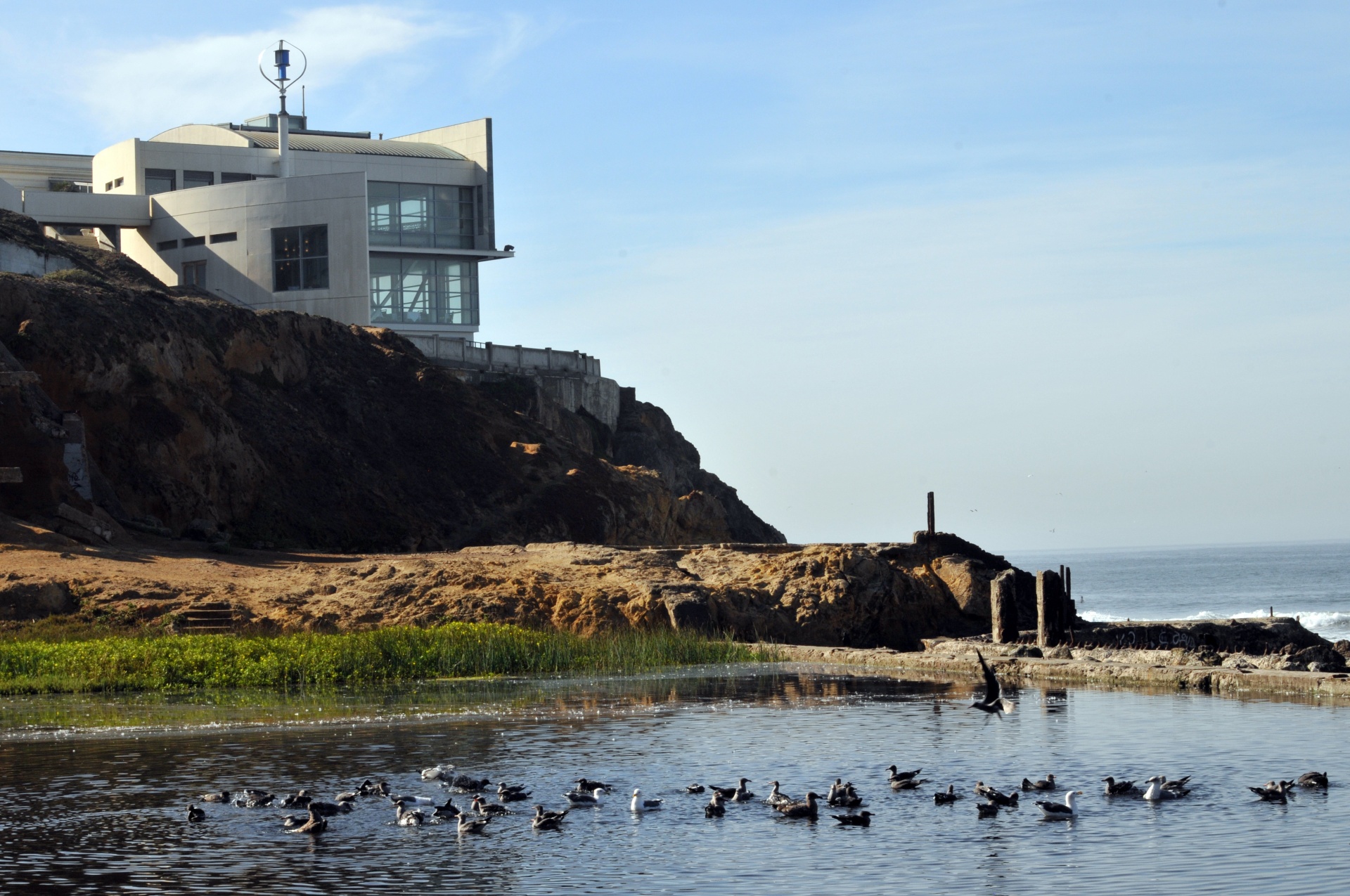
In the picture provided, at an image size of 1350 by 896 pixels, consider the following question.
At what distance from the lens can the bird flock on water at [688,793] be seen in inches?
641

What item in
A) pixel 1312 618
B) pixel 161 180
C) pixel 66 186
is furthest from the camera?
pixel 1312 618

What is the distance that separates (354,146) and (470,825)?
70.7 metres

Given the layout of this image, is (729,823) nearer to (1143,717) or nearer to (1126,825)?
(1126,825)

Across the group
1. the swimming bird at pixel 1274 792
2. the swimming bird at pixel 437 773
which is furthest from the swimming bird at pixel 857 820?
the swimming bird at pixel 437 773

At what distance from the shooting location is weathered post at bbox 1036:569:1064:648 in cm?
3512

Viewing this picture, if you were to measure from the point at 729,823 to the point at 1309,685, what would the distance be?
558 inches

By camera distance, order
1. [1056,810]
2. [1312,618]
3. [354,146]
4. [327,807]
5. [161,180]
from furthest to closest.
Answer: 1. [1312,618]
2. [354,146]
3. [161,180]
4. [327,807]
5. [1056,810]

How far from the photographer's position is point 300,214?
72125mm

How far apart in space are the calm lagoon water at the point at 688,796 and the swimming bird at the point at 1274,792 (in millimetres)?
155

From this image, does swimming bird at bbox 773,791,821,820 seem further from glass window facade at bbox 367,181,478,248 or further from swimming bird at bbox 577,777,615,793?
glass window facade at bbox 367,181,478,248

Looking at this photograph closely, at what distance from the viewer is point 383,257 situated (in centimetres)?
Answer: 7888

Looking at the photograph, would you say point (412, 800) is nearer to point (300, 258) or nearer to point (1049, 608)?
point (1049, 608)

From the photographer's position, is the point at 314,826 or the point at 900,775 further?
the point at 900,775


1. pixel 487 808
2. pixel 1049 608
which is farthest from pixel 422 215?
pixel 487 808
